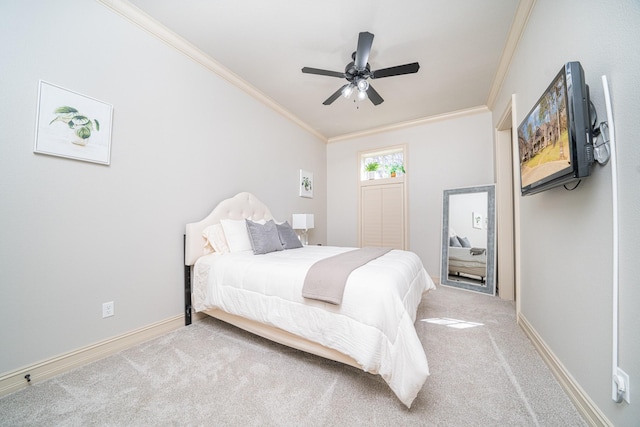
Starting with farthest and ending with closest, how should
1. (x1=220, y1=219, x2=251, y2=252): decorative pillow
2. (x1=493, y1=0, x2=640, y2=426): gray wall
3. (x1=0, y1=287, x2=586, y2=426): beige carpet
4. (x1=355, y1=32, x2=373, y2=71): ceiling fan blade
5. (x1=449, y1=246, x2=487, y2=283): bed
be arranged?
(x1=449, y1=246, x2=487, y2=283): bed < (x1=220, y1=219, x2=251, y2=252): decorative pillow < (x1=355, y1=32, x2=373, y2=71): ceiling fan blade < (x1=0, y1=287, x2=586, y2=426): beige carpet < (x1=493, y1=0, x2=640, y2=426): gray wall

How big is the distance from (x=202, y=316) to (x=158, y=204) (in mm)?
1248

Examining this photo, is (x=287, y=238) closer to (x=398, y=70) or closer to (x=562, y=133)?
(x=398, y=70)

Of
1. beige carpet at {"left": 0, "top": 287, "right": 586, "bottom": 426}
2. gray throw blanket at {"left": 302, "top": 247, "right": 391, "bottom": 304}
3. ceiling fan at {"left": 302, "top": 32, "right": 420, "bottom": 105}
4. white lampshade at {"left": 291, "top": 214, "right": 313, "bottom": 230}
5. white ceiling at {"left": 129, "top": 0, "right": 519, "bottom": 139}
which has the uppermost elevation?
white ceiling at {"left": 129, "top": 0, "right": 519, "bottom": 139}

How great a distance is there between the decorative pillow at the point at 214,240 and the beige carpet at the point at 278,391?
2.81ft

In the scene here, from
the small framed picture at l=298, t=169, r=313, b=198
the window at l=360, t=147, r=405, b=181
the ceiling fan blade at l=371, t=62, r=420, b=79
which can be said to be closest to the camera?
the ceiling fan blade at l=371, t=62, r=420, b=79

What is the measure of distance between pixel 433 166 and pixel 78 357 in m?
4.84

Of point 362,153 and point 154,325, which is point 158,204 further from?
point 362,153

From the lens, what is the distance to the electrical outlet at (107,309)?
180cm

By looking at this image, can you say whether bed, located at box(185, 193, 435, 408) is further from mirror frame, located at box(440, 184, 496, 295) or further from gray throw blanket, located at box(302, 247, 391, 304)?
mirror frame, located at box(440, 184, 496, 295)

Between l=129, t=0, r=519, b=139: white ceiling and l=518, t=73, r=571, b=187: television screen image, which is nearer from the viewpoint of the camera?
l=518, t=73, r=571, b=187: television screen image

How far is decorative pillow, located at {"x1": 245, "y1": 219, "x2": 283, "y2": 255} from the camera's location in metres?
2.51

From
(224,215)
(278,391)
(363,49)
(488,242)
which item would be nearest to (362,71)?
Answer: (363,49)

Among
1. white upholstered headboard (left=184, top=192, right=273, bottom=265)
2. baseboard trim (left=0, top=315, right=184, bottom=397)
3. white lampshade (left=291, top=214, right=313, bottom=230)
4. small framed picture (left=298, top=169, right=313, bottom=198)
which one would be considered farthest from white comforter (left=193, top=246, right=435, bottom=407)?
small framed picture (left=298, top=169, right=313, bottom=198)

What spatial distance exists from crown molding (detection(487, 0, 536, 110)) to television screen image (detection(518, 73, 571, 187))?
0.99 m
